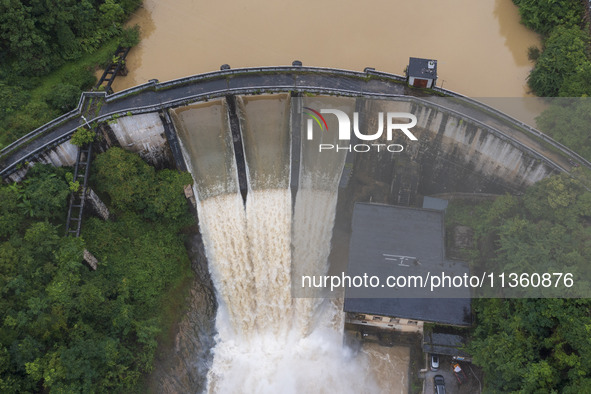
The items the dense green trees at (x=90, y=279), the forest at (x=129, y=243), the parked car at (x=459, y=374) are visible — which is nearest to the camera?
the forest at (x=129, y=243)

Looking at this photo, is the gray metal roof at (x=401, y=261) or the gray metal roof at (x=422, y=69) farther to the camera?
the gray metal roof at (x=422, y=69)

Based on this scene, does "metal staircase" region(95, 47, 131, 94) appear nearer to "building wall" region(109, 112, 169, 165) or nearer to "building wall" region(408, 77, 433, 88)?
"building wall" region(109, 112, 169, 165)

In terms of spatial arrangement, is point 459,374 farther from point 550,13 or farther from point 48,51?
point 48,51

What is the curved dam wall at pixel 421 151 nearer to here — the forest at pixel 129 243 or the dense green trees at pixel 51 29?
the forest at pixel 129 243

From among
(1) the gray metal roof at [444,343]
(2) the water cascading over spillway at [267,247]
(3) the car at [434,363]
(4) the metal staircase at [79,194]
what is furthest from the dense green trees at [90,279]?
(3) the car at [434,363]

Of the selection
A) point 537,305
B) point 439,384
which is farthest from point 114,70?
point 537,305

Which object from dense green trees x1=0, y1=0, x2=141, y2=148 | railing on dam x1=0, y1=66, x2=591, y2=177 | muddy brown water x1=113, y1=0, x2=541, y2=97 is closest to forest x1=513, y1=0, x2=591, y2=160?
muddy brown water x1=113, y1=0, x2=541, y2=97
